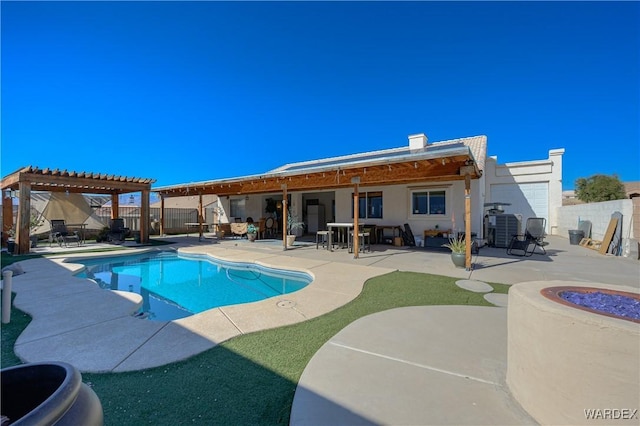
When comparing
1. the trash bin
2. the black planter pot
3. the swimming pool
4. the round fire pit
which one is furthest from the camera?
the trash bin

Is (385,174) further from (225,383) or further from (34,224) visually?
(34,224)

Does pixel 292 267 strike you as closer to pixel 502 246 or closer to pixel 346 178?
pixel 346 178

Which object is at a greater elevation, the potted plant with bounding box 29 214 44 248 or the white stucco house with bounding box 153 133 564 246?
the white stucco house with bounding box 153 133 564 246

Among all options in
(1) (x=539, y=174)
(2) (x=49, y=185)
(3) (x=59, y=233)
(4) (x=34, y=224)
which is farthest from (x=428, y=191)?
(4) (x=34, y=224)

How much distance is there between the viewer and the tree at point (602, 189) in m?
20.3

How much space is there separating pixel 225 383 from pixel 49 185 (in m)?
14.0

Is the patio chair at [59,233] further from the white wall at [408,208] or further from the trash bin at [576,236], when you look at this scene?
the trash bin at [576,236]

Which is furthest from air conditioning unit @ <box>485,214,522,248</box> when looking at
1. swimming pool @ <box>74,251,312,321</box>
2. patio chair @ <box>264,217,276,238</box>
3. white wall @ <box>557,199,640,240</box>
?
patio chair @ <box>264,217,276,238</box>

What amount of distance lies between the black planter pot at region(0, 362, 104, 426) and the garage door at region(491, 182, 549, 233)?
18.8 m

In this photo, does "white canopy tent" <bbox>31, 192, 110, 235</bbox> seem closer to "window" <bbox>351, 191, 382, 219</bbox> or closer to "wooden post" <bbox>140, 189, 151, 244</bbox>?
"wooden post" <bbox>140, 189, 151, 244</bbox>

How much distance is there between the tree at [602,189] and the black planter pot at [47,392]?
98.2 feet

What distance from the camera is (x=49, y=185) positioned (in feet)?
35.9

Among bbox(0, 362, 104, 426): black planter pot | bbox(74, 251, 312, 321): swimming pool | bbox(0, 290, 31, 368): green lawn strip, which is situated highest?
bbox(0, 362, 104, 426): black planter pot

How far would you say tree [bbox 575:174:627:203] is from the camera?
66.4ft
